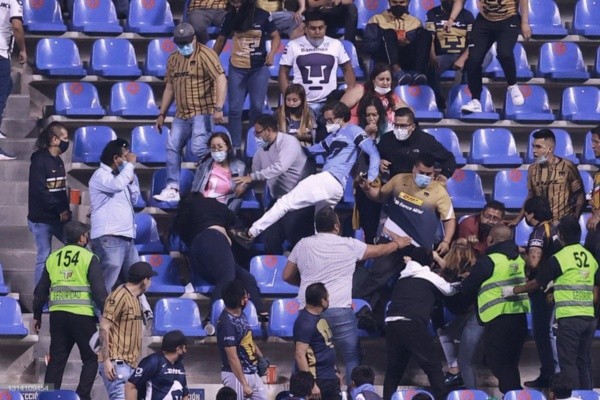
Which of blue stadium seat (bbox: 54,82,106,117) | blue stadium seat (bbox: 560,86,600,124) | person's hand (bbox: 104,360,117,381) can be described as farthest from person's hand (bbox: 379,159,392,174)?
person's hand (bbox: 104,360,117,381)

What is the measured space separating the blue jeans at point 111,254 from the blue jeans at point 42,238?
542mm

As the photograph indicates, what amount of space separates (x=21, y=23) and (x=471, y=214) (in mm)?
4581

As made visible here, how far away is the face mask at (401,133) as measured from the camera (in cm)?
1514

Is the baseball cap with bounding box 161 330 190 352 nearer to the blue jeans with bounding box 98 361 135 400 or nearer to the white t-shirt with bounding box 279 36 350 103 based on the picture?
the blue jeans with bounding box 98 361 135 400

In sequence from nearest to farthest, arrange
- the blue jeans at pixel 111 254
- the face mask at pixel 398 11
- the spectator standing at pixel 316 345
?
the spectator standing at pixel 316 345 → the blue jeans at pixel 111 254 → the face mask at pixel 398 11

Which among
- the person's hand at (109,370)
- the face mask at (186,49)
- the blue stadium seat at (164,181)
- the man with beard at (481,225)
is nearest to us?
the person's hand at (109,370)

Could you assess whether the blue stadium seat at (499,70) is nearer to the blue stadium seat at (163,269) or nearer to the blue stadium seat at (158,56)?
the blue stadium seat at (158,56)

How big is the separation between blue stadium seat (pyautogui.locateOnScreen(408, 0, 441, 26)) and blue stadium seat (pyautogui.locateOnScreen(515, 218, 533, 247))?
3192 mm

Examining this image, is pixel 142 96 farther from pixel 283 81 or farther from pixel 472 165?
pixel 472 165

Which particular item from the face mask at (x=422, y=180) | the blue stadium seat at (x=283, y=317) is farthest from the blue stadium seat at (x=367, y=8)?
the blue stadium seat at (x=283, y=317)

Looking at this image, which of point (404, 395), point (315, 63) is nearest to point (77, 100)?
point (315, 63)

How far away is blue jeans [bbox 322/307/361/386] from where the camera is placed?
13.7 meters

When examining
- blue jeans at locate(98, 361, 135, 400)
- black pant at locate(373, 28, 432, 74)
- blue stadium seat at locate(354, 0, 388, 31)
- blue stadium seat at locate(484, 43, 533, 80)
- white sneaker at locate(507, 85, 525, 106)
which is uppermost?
blue stadium seat at locate(354, 0, 388, 31)

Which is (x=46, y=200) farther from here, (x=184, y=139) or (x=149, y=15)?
(x=149, y=15)
